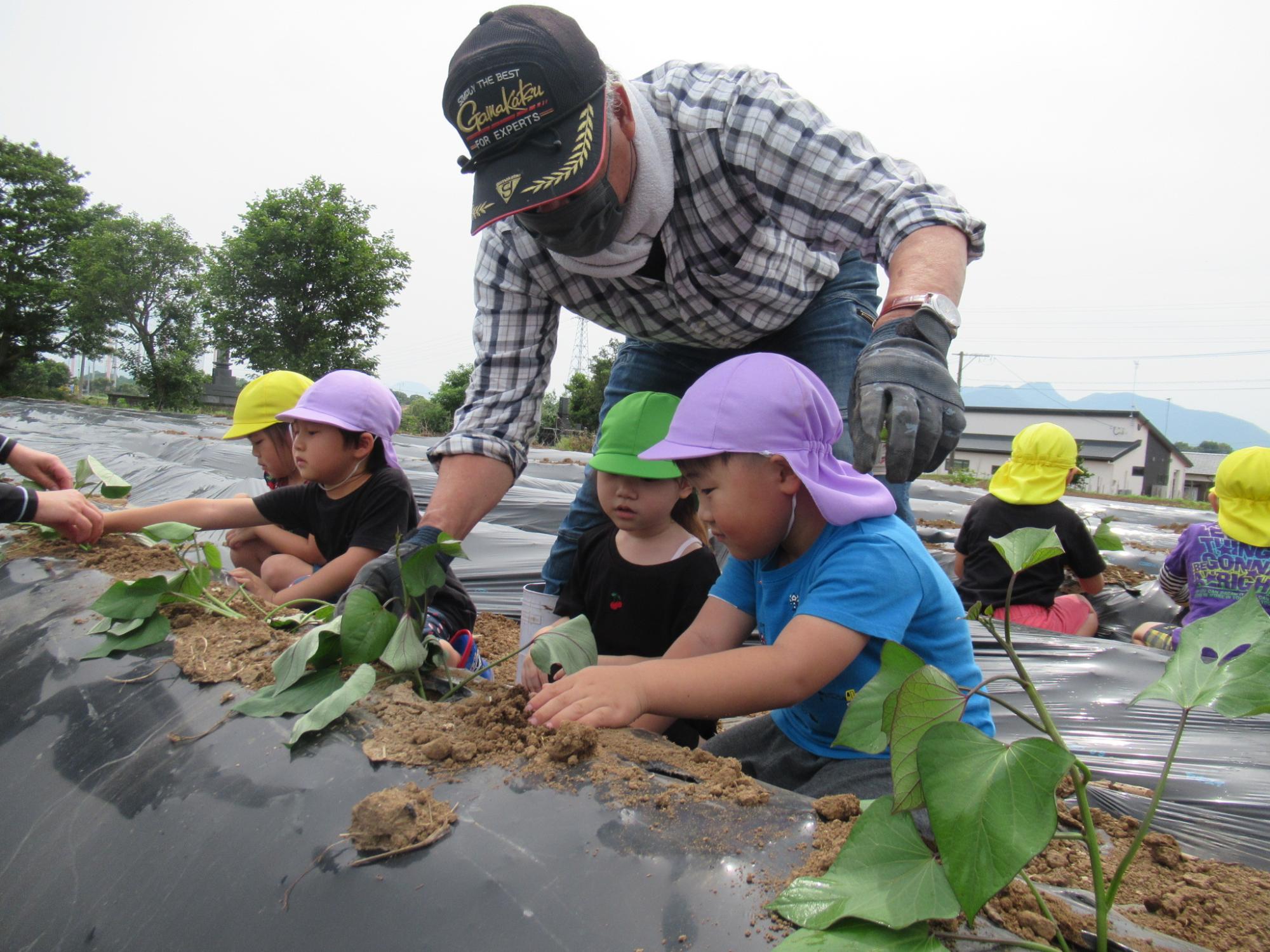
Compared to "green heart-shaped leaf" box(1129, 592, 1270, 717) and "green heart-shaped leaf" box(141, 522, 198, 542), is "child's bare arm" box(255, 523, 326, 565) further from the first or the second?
"green heart-shaped leaf" box(1129, 592, 1270, 717)

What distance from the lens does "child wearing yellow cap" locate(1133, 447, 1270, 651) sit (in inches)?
97.3

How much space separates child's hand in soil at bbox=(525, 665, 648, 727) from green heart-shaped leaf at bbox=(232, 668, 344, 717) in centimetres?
27

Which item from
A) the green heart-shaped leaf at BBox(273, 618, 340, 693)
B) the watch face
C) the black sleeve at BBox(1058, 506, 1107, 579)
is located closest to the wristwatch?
the watch face

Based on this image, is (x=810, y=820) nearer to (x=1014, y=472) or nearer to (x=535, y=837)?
(x=535, y=837)

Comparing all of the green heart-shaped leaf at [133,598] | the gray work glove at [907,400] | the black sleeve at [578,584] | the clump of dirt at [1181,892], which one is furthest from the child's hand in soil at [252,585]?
the clump of dirt at [1181,892]

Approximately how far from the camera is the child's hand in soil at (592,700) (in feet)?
3.14

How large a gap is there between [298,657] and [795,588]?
2.36ft

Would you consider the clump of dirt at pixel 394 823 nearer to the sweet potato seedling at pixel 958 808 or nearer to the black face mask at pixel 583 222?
the sweet potato seedling at pixel 958 808

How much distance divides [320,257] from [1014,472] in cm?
2404

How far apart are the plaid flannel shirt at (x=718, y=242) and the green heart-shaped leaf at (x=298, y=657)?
701 millimetres

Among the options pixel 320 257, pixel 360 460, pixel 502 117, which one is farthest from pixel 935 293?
pixel 320 257

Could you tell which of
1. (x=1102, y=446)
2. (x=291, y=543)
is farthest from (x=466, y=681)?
(x=1102, y=446)

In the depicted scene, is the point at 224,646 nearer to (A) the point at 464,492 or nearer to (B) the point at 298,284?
(A) the point at 464,492

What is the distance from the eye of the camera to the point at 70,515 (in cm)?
200
